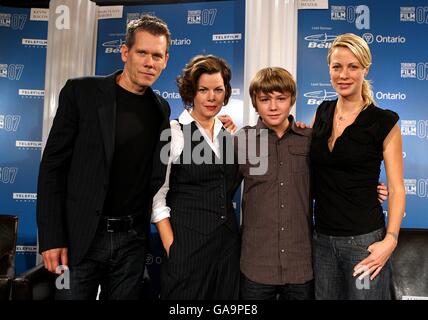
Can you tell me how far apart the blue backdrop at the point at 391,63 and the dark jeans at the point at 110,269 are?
6.29 feet

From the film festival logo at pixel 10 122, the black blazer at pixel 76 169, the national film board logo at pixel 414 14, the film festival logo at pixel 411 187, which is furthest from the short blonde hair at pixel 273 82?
the film festival logo at pixel 10 122

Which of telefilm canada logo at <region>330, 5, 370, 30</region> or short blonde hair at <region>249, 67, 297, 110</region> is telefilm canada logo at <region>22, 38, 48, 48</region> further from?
telefilm canada logo at <region>330, 5, 370, 30</region>

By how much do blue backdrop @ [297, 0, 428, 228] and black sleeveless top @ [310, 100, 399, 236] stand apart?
1.49 m

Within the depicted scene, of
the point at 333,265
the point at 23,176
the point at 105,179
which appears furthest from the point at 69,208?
the point at 23,176

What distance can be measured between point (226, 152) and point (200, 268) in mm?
579

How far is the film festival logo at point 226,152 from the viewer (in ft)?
5.79

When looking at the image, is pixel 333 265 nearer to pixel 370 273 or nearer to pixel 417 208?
pixel 370 273

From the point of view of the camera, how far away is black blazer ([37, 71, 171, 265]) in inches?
63.5

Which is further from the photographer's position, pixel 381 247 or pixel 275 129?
pixel 275 129

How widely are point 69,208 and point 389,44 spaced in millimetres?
2801

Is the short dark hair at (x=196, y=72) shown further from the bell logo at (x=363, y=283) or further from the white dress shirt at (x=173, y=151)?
the bell logo at (x=363, y=283)

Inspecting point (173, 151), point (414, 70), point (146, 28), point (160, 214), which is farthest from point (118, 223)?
point (414, 70)
